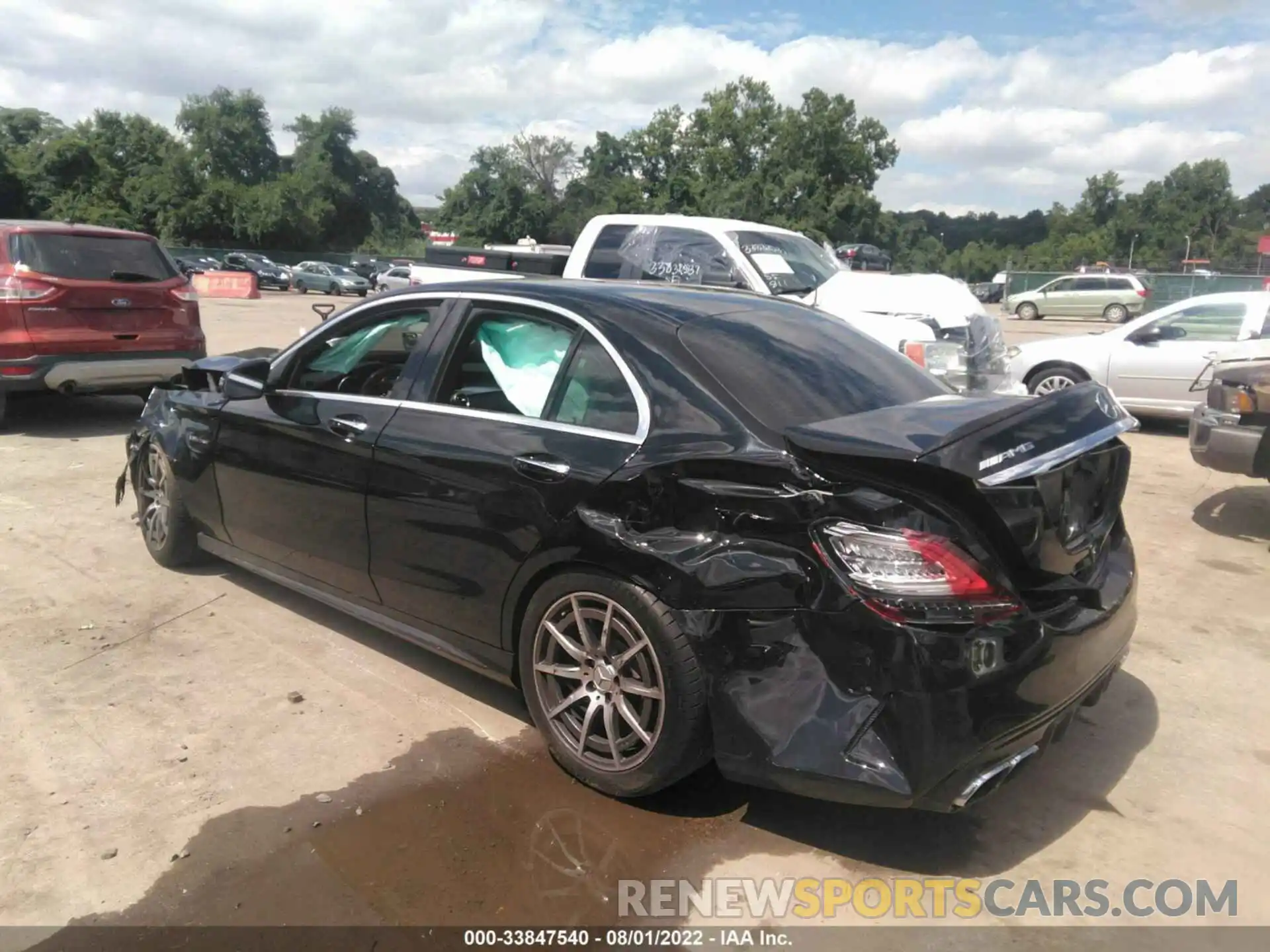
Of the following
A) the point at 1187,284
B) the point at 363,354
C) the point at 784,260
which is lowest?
the point at 1187,284

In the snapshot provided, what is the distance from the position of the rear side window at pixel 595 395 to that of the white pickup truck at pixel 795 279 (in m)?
5.03

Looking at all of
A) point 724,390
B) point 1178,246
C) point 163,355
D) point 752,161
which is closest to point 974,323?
point 724,390

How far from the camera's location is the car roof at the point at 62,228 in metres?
8.23

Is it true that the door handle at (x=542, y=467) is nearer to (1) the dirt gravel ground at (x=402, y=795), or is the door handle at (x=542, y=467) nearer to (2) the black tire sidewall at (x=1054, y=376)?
(1) the dirt gravel ground at (x=402, y=795)

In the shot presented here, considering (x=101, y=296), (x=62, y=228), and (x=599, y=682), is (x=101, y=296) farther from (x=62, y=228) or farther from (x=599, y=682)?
(x=599, y=682)

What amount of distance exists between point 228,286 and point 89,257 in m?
30.8

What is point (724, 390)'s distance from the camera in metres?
3.12

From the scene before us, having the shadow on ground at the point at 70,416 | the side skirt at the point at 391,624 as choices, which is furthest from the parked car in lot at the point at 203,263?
the side skirt at the point at 391,624

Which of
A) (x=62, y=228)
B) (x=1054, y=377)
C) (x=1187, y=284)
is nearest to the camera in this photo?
(x=62, y=228)

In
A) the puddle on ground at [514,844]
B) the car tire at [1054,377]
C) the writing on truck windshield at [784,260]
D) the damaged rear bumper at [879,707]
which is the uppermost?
the writing on truck windshield at [784,260]

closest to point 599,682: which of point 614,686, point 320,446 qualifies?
point 614,686

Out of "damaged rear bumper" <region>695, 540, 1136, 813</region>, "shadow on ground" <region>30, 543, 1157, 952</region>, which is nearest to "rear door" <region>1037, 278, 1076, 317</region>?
"shadow on ground" <region>30, 543, 1157, 952</region>

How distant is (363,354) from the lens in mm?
4363

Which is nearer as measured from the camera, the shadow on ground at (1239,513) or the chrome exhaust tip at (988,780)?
the chrome exhaust tip at (988,780)
